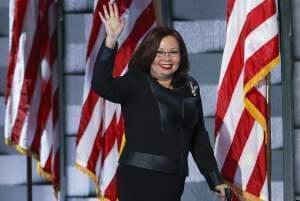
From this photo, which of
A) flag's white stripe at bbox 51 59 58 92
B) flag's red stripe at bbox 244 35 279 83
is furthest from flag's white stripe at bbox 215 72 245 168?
flag's white stripe at bbox 51 59 58 92

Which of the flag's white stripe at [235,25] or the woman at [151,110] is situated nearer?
the woman at [151,110]

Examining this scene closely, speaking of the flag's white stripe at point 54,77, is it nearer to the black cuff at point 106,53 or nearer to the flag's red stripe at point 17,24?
the flag's red stripe at point 17,24

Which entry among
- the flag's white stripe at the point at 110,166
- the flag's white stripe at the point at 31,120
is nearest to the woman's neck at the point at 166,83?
the flag's white stripe at the point at 110,166

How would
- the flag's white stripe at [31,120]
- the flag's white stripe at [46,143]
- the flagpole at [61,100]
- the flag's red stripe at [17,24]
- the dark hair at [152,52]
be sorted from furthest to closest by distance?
the flagpole at [61,100]
the flag's white stripe at [46,143]
the flag's white stripe at [31,120]
the flag's red stripe at [17,24]
the dark hair at [152,52]

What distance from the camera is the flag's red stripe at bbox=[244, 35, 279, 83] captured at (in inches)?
158

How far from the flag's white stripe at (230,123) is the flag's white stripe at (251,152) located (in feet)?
0.32

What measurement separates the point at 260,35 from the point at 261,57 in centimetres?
12

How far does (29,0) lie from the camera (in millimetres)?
4445

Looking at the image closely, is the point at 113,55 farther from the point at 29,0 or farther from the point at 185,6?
the point at 185,6

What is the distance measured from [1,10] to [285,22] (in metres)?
1.92

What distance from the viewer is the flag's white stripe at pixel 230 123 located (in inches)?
164

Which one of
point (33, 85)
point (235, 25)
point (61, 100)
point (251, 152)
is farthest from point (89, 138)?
point (235, 25)

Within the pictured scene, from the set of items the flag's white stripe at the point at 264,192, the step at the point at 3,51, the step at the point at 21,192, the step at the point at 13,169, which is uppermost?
the step at the point at 3,51

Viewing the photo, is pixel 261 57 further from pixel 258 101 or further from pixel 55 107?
pixel 55 107
